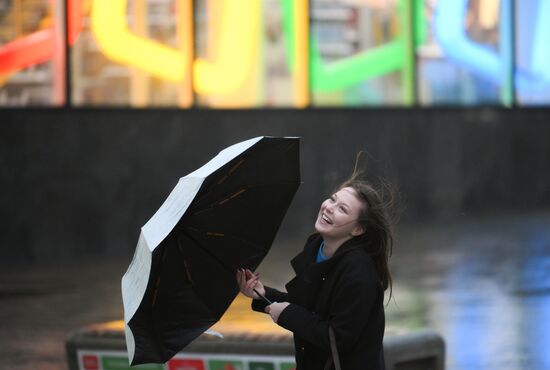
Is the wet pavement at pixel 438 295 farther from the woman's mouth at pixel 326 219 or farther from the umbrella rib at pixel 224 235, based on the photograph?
the woman's mouth at pixel 326 219

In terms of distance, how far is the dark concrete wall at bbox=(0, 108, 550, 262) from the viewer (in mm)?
13062

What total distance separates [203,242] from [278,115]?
10.5 m

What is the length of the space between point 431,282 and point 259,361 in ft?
18.5

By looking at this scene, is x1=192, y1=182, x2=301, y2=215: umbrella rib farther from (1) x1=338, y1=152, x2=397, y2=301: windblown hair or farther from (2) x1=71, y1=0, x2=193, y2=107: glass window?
(2) x1=71, y1=0, x2=193, y2=107: glass window

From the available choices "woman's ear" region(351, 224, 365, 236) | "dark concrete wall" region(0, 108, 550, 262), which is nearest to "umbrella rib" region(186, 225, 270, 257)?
"woman's ear" region(351, 224, 365, 236)

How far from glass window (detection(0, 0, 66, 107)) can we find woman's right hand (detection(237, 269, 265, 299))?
32.1 ft

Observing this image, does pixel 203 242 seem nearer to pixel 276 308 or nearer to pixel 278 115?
pixel 276 308

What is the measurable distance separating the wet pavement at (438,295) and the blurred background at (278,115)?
73 millimetres

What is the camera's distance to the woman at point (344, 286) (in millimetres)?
3422

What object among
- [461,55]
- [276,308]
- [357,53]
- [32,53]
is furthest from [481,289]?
[276,308]

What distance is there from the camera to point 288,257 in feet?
40.5

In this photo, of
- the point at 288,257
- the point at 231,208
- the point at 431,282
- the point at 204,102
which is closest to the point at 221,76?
the point at 204,102

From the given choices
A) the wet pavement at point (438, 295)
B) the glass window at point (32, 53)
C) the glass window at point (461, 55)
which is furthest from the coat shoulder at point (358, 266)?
the glass window at point (461, 55)

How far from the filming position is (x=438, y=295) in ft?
32.4
